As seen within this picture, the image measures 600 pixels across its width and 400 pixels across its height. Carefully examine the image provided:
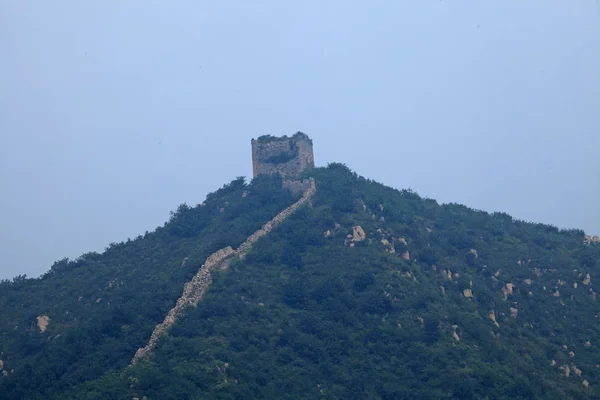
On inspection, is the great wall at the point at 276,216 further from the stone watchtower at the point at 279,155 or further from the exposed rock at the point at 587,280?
the exposed rock at the point at 587,280

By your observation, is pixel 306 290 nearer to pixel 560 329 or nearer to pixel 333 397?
pixel 333 397

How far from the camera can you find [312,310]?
39.7 m

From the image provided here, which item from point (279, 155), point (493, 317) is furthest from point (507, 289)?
point (279, 155)

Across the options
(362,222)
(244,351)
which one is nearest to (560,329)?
(362,222)

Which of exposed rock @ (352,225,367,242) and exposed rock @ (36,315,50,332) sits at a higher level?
exposed rock @ (352,225,367,242)

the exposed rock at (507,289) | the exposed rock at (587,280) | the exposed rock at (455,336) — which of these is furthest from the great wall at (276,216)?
the exposed rock at (587,280)

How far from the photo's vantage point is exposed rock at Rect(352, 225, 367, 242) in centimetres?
4506

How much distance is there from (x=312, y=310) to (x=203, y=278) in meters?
5.34

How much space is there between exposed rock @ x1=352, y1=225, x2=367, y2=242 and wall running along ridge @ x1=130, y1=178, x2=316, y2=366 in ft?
16.1

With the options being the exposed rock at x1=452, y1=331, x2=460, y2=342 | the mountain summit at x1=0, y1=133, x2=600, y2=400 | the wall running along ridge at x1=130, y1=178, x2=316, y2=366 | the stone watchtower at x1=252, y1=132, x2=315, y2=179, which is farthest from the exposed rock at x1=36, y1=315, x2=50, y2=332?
the stone watchtower at x1=252, y1=132, x2=315, y2=179

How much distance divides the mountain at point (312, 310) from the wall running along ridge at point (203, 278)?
88mm

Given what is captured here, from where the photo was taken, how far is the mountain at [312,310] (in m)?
34.0

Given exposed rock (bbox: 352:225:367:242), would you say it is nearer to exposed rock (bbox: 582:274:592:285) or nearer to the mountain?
the mountain

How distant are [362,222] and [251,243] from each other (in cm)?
608
